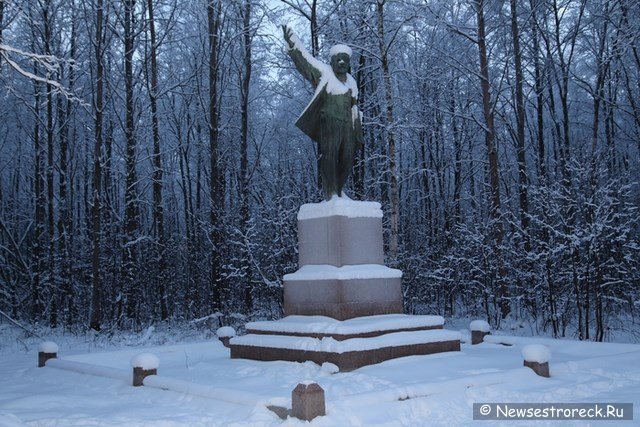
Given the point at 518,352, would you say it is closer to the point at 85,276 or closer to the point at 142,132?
the point at 85,276

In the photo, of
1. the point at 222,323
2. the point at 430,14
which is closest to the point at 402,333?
the point at 222,323

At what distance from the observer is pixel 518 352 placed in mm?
10180

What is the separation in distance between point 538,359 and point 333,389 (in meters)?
2.66

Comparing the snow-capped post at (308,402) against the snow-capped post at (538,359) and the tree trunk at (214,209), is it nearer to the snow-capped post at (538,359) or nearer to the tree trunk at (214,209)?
the snow-capped post at (538,359)

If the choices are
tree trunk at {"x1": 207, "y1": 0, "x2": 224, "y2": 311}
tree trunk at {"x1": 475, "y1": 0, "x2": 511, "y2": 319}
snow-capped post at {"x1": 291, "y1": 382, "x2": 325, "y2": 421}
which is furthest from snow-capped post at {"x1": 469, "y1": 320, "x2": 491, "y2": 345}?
tree trunk at {"x1": 207, "y1": 0, "x2": 224, "y2": 311}

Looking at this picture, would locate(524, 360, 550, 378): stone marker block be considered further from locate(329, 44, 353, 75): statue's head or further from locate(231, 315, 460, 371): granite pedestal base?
locate(329, 44, 353, 75): statue's head

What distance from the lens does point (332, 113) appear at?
10.8 meters

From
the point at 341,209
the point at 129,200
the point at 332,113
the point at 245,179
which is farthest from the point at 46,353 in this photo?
the point at 245,179

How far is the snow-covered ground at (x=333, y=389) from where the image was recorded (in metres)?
5.91

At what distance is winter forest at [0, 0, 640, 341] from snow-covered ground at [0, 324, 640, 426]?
5102mm

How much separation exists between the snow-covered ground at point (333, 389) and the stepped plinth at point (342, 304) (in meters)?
0.26

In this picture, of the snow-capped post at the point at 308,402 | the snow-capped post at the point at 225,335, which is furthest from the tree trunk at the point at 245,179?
the snow-capped post at the point at 308,402

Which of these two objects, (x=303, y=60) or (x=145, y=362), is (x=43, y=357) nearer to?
(x=145, y=362)

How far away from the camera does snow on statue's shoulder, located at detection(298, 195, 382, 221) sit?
10.2 meters
